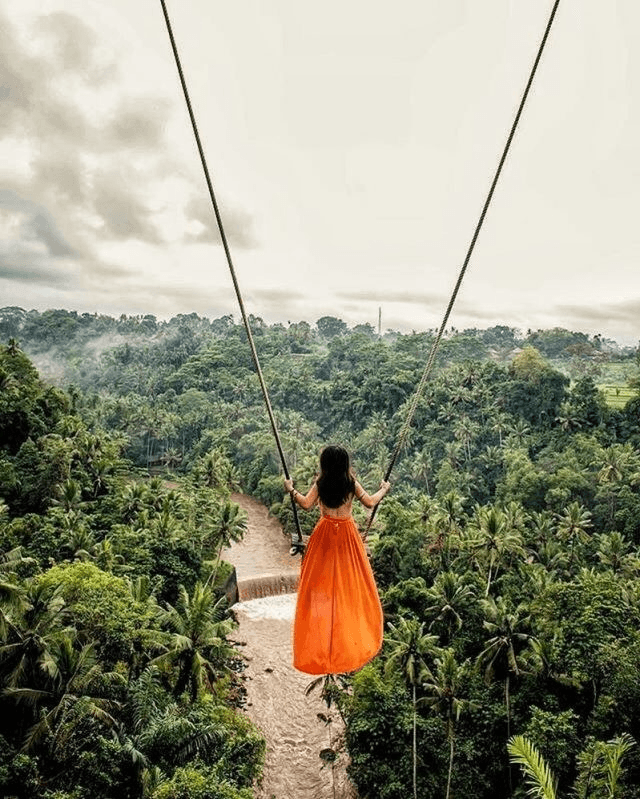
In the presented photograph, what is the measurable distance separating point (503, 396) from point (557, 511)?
12716 millimetres

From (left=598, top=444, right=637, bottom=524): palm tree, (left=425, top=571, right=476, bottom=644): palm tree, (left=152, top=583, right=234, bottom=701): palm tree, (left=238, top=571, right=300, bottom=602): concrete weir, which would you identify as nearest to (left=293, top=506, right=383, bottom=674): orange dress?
(left=152, top=583, right=234, bottom=701): palm tree

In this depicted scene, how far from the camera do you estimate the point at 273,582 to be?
67.3 ft

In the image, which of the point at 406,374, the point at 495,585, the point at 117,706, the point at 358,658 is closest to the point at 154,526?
the point at 117,706

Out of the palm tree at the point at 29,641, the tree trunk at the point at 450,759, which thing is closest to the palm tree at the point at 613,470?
the tree trunk at the point at 450,759

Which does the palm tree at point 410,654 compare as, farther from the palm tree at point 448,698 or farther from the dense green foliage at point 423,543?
the palm tree at point 448,698

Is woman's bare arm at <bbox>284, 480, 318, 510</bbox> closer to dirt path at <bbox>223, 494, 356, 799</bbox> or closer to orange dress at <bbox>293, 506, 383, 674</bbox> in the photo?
orange dress at <bbox>293, 506, 383, 674</bbox>

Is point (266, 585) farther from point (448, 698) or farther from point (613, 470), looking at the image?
point (613, 470)

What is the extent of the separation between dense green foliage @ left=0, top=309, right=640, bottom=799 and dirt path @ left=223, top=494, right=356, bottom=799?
1.84 meters

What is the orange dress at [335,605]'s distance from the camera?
2.56 metres

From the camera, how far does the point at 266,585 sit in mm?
20359

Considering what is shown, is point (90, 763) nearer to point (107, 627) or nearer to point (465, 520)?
point (107, 627)

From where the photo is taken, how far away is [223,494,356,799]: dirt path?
39.5 feet

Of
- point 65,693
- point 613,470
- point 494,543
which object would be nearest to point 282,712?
point 65,693

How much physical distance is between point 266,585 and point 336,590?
62.2 ft
